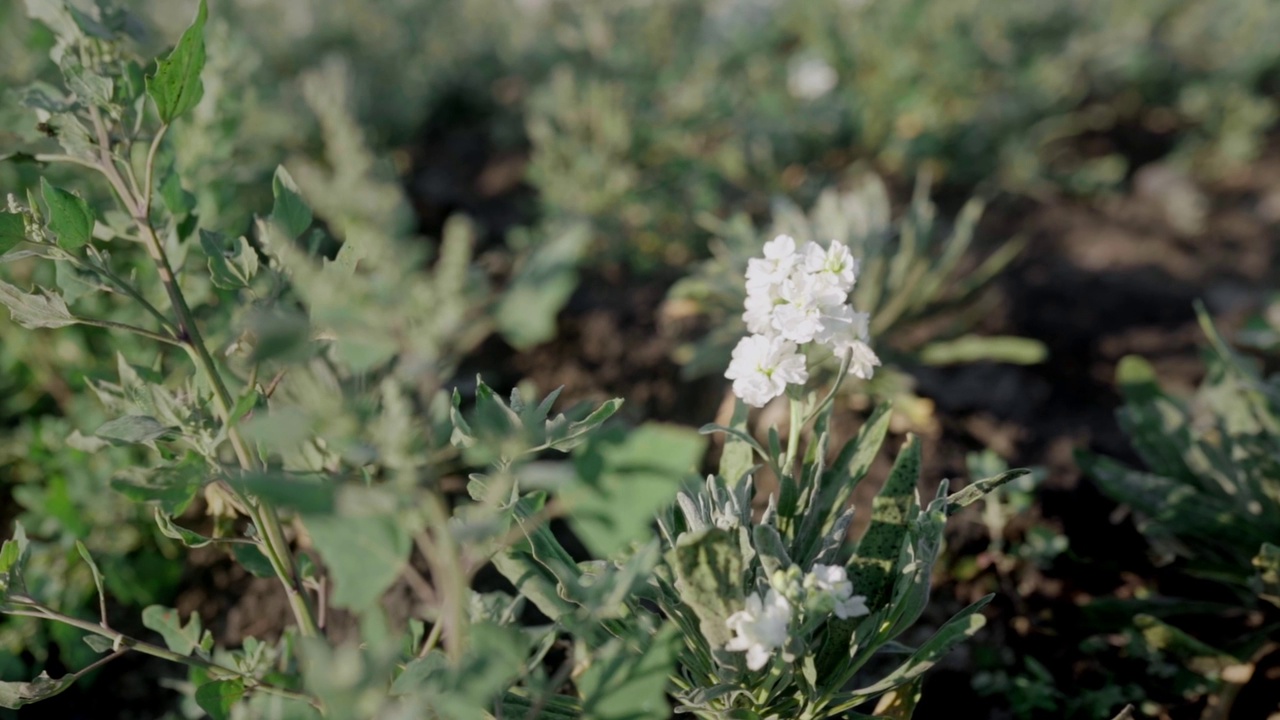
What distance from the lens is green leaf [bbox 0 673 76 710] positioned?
107 centimetres

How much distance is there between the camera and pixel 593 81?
333cm

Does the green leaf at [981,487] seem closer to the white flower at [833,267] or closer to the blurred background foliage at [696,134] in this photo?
the white flower at [833,267]

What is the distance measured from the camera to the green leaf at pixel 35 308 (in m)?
1.03

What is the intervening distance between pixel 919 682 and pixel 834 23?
3.82 meters

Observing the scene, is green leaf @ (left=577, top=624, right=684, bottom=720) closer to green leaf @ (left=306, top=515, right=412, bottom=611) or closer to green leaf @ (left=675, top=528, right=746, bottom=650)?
green leaf @ (left=675, top=528, right=746, bottom=650)

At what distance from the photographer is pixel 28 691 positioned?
3.52 ft

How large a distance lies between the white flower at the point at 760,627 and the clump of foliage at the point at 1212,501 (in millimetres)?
844

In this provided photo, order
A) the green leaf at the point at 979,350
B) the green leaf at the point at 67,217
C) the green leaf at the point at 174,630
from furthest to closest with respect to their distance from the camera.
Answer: the green leaf at the point at 979,350
the green leaf at the point at 174,630
the green leaf at the point at 67,217

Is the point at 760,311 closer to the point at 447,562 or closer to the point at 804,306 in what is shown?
the point at 804,306

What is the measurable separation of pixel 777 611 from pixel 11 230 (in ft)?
3.46

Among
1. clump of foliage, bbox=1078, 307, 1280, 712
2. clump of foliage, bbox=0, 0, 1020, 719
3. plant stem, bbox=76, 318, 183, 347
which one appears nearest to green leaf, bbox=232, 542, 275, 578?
clump of foliage, bbox=0, 0, 1020, 719

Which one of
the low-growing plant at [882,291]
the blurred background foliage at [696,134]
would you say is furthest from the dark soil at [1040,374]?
the low-growing plant at [882,291]

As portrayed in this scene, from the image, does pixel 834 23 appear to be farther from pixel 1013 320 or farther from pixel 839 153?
pixel 1013 320

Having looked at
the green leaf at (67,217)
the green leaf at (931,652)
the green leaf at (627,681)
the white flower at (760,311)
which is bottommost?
the green leaf at (931,652)
